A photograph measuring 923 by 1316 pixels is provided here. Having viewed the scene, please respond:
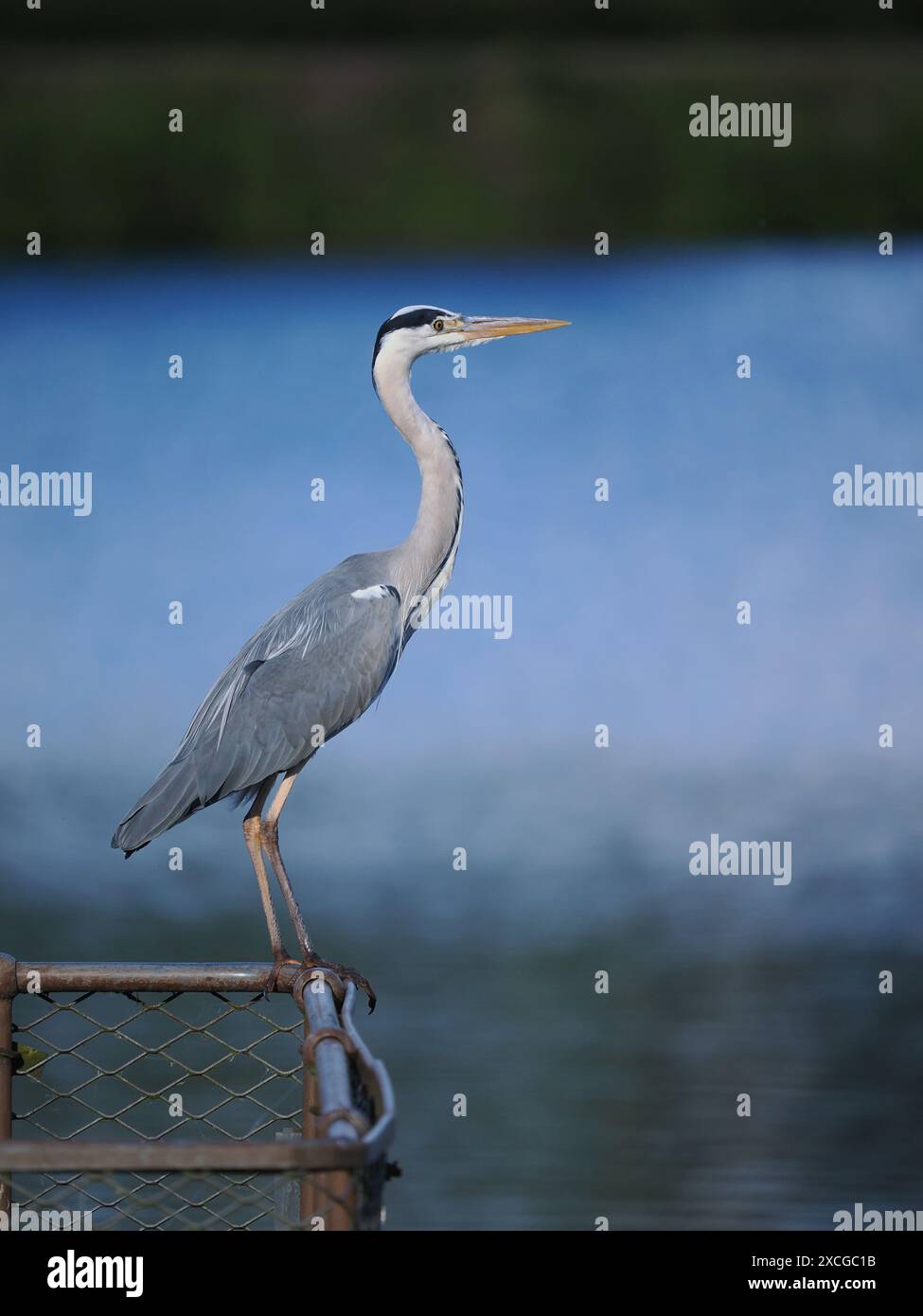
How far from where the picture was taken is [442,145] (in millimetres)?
6844

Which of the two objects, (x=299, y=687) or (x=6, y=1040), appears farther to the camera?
(x=299, y=687)

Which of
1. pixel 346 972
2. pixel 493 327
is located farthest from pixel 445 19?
pixel 346 972

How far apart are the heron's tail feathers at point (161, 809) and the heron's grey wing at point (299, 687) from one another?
0.02 metres

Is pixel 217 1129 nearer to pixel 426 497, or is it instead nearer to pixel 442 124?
pixel 426 497

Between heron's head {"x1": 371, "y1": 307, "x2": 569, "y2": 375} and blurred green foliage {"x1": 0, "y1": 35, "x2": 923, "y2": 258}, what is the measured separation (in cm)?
359

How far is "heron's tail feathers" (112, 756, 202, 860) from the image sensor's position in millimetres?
2732

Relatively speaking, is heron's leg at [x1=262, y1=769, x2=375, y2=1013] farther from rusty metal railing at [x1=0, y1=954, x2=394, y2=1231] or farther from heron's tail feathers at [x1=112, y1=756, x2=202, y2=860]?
rusty metal railing at [x1=0, y1=954, x2=394, y2=1231]

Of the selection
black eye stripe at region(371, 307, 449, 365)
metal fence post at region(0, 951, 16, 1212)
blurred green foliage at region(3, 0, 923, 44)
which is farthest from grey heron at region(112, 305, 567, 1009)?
blurred green foliage at region(3, 0, 923, 44)

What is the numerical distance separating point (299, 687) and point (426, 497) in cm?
55

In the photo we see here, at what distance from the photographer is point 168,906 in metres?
5.68

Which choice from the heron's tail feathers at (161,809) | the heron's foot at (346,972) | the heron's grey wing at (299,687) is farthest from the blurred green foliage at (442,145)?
the heron's foot at (346,972)
